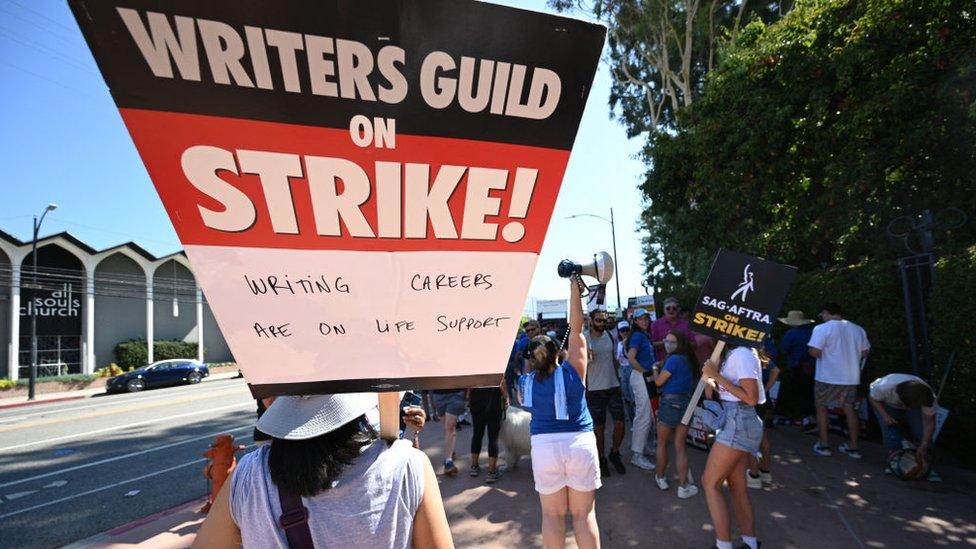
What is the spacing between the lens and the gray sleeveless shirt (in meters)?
1.41

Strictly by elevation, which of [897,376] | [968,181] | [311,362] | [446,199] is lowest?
[897,376]

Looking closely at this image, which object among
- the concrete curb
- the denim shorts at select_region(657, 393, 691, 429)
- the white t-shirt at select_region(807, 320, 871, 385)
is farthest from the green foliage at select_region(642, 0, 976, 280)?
the concrete curb

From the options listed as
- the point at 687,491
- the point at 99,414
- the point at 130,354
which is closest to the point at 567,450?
the point at 687,491

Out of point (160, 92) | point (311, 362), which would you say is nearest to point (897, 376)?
point (311, 362)

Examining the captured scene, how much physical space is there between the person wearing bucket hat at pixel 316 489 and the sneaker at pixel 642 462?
484cm

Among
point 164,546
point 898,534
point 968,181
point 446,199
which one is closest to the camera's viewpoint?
point 446,199

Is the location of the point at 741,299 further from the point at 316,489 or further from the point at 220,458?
the point at 220,458

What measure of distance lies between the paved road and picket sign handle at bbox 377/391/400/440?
5.42 meters

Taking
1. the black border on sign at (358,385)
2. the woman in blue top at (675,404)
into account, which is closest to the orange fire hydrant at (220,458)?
the black border on sign at (358,385)

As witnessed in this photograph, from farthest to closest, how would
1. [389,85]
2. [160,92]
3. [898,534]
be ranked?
[898,534] → [389,85] → [160,92]

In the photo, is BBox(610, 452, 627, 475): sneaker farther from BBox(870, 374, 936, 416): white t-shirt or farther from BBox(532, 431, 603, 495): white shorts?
BBox(870, 374, 936, 416): white t-shirt

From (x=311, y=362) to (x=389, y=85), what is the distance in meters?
0.77

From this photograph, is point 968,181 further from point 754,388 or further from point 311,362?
point 311,362

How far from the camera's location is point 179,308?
3331cm
